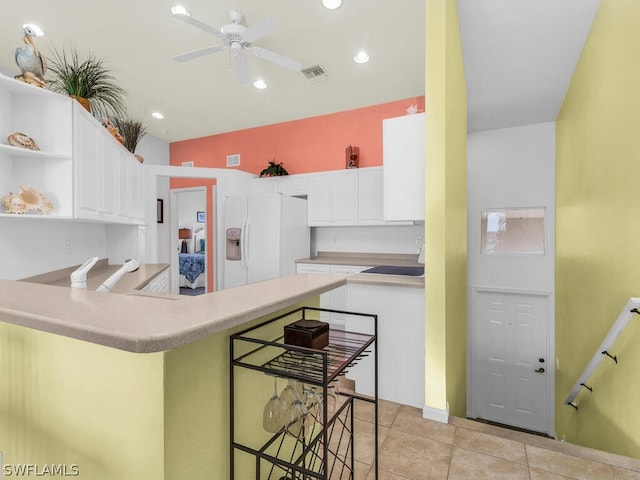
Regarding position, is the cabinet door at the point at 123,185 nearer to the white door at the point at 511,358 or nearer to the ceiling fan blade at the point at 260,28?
the ceiling fan blade at the point at 260,28

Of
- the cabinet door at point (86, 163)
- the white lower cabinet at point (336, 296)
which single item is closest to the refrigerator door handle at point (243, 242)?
the white lower cabinet at point (336, 296)

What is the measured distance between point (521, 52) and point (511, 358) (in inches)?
144

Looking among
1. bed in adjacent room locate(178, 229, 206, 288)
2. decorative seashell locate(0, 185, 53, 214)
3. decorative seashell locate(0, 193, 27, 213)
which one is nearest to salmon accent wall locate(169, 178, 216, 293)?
bed in adjacent room locate(178, 229, 206, 288)

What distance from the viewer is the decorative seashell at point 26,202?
2049 millimetres

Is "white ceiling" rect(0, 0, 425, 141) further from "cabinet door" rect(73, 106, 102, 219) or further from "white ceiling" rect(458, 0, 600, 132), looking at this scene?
"cabinet door" rect(73, 106, 102, 219)

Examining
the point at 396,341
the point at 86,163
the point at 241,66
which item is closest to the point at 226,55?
the point at 241,66

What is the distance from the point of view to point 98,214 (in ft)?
8.96

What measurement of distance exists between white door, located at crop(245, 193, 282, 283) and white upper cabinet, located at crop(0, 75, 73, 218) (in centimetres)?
237

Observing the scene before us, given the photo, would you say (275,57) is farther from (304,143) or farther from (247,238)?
(247,238)

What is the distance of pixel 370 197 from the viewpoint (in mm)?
4473

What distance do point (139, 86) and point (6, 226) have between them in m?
2.69

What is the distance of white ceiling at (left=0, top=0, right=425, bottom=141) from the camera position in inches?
110

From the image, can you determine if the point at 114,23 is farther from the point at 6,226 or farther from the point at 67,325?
the point at 67,325

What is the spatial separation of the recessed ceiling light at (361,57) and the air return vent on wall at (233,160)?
297 centimetres
